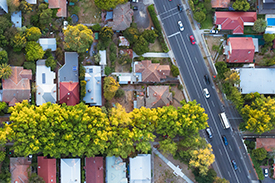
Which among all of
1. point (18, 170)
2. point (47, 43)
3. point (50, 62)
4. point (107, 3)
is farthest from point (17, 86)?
point (107, 3)

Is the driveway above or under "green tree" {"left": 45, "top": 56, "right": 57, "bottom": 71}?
above

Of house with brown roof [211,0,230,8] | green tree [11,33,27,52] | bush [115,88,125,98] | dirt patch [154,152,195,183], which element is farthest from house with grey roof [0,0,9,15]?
dirt patch [154,152,195,183]

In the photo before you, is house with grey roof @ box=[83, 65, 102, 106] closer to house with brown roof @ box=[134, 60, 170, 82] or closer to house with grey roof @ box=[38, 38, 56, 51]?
house with grey roof @ box=[38, 38, 56, 51]

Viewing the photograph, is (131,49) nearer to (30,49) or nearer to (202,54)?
(202,54)

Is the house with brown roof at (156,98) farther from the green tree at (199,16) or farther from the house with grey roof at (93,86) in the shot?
the green tree at (199,16)

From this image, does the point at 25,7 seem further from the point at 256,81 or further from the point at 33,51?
the point at 256,81

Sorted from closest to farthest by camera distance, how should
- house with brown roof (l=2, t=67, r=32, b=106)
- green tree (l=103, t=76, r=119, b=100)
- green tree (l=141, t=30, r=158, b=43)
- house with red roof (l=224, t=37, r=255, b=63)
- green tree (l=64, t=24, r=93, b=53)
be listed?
green tree (l=64, t=24, r=93, b=53), house with brown roof (l=2, t=67, r=32, b=106), green tree (l=103, t=76, r=119, b=100), green tree (l=141, t=30, r=158, b=43), house with red roof (l=224, t=37, r=255, b=63)

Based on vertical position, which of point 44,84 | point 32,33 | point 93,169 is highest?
point 32,33

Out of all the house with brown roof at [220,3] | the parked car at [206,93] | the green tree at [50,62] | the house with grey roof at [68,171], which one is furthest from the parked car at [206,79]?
the house with grey roof at [68,171]
